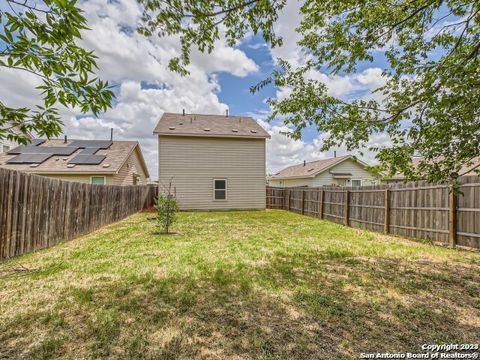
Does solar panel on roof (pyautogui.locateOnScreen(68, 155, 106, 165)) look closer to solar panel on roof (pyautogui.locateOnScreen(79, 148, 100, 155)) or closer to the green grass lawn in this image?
solar panel on roof (pyautogui.locateOnScreen(79, 148, 100, 155))

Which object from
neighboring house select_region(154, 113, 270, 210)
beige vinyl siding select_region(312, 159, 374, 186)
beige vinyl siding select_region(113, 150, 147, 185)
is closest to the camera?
neighboring house select_region(154, 113, 270, 210)

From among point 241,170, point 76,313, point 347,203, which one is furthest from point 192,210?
point 76,313

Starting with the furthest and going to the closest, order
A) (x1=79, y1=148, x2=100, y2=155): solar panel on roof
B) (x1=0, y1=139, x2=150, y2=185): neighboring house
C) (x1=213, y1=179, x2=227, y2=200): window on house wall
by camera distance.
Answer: (x1=79, y1=148, x2=100, y2=155): solar panel on roof
(x1=213, y1=179, x2=227, y2=200): window on house wall
(x1=0, y1=139, x2=150, y2=185): neighboring house

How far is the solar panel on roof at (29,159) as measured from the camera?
16.0m

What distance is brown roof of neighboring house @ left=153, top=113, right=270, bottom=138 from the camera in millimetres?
15906

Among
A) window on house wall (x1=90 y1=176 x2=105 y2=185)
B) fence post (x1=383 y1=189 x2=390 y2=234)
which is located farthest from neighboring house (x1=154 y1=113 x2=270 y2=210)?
fence post (x1=383 y1=189 x2=390 y2=234)

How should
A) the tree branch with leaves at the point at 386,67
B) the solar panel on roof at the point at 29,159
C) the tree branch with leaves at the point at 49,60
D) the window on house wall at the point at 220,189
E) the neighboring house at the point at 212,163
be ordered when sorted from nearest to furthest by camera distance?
the tree branch with leaves at the point at 49,60
the tree branch with leaves at the point at 386,67
the neighboring house at the point at 212,163
the solar panel on roof at the point at 29,159
the window on house wall at the point at 220,189

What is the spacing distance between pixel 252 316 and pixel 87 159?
17.0m

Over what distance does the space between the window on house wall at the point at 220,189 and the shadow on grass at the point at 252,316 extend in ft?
39.1

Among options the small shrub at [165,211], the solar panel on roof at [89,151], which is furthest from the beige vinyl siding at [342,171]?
the small shrub at [165,211]

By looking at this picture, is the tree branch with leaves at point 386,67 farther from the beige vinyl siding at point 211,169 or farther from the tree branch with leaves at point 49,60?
the beige vinyl siding at point 211,169

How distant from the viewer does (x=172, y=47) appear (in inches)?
165

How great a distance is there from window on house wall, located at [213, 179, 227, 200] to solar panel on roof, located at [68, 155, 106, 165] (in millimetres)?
7432

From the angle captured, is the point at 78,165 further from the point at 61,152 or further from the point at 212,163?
Result: the point at 212,163
